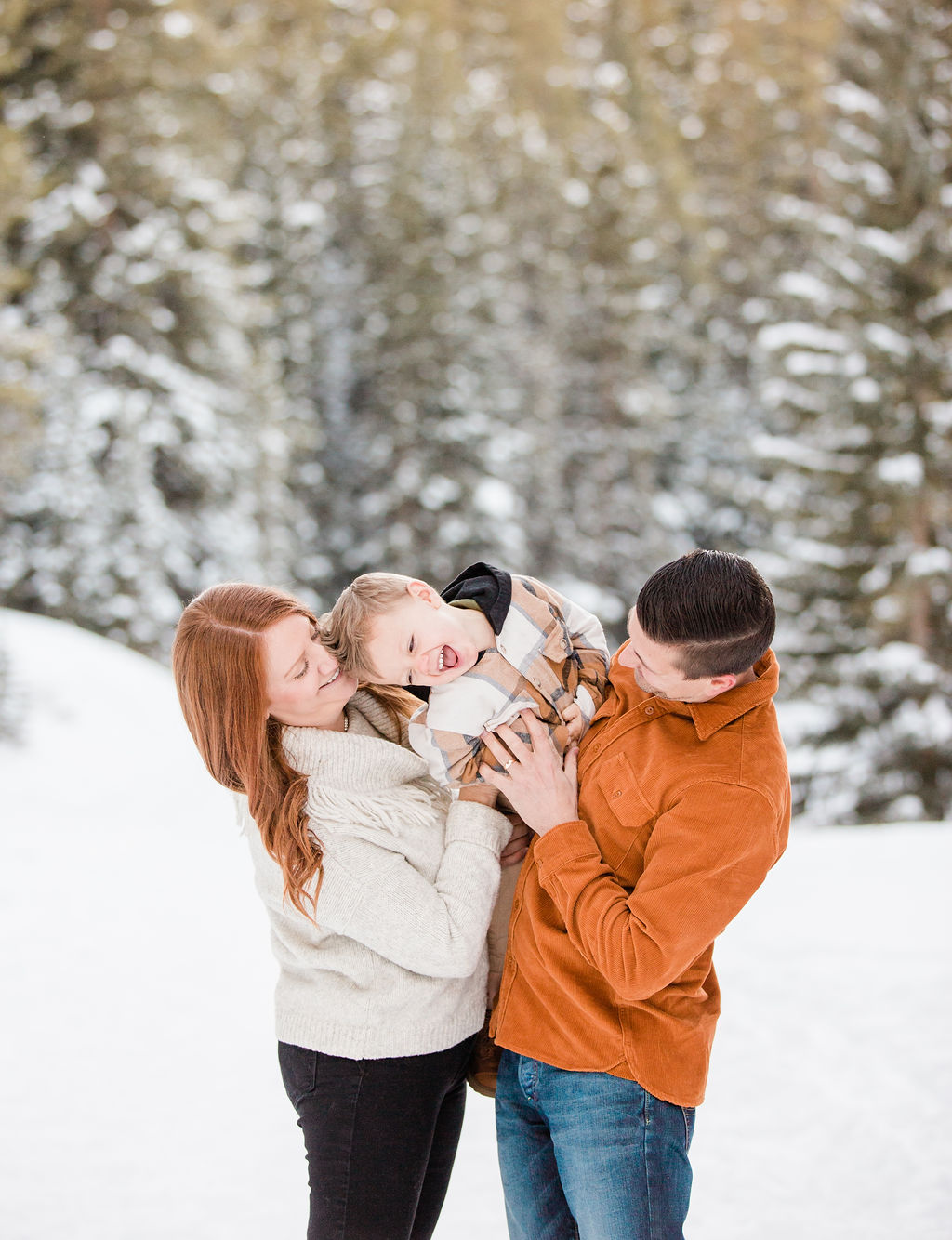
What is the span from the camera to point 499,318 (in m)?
19.4

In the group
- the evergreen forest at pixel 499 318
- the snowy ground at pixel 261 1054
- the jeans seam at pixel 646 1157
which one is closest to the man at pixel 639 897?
the jeans seam at pixel 646 1157

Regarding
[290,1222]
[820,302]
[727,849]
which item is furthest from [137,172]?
[727,849]

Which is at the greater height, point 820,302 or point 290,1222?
point 290,1222

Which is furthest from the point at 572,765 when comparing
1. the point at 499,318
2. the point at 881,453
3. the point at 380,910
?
the point at 499,318

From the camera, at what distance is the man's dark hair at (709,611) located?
1664 mm

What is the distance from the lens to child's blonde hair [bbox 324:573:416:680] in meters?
2.14

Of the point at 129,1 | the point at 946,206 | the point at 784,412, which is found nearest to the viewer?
the point at 946,206

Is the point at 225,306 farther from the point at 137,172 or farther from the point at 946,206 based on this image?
the point at 946,206

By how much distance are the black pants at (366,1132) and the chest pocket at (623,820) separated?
1.73ft

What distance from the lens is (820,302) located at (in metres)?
12.2

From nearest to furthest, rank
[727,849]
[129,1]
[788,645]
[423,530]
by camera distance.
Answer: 1. [727,849]
2. [788,645]
3. [129,1]
4. [423,530]

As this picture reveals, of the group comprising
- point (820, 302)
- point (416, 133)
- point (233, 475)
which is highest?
point (820, 302)

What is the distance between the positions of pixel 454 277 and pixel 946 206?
9.31 m

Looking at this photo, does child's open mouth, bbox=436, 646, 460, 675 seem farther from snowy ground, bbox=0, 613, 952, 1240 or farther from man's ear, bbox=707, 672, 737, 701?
snowy ground, bbox=0, 613, 952, 1240
